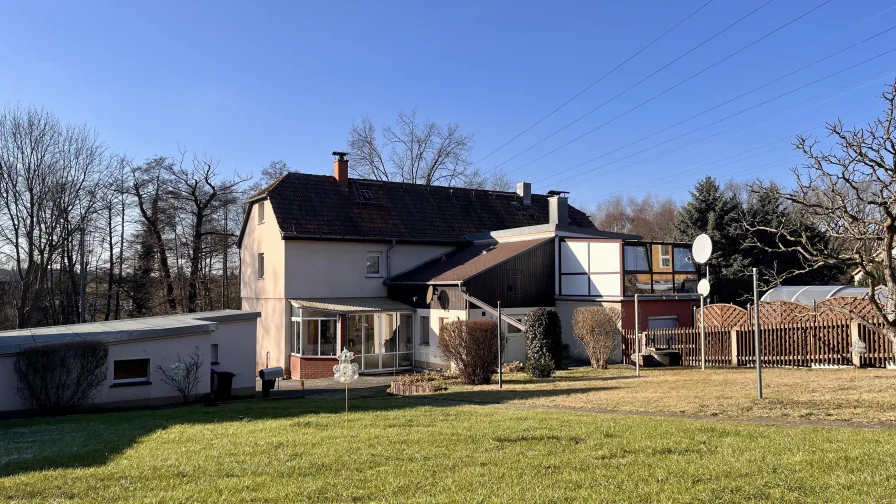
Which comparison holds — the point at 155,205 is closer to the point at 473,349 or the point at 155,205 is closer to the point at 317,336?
the point at 317,336

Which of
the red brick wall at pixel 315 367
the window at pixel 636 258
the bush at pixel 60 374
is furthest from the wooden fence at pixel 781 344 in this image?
the bush at pixel 60 374

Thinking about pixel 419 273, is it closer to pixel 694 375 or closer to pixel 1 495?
pixel 694 375

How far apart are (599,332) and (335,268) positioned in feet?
41.2

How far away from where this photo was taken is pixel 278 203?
29469 mm

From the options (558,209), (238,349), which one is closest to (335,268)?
(238,349)

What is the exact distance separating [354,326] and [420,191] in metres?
9.69

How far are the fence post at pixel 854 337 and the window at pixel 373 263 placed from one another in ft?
61.5

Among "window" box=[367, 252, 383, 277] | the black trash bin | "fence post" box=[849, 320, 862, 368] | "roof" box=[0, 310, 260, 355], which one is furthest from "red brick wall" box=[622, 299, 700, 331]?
"roof" box=[0, 310, 260, 355]

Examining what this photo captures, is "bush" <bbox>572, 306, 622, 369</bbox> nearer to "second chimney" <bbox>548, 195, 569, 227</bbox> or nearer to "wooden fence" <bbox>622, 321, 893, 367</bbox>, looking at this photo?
"wooden fence" <bbox>622, 321, 893, 367</bbox>

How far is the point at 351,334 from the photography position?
90.9 feet

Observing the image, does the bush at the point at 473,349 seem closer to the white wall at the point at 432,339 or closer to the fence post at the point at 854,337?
the white wall at the point at 432,339

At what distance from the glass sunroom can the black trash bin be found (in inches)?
275

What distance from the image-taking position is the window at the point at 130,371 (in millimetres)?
18078

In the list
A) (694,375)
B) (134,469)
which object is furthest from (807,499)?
(694,375)
